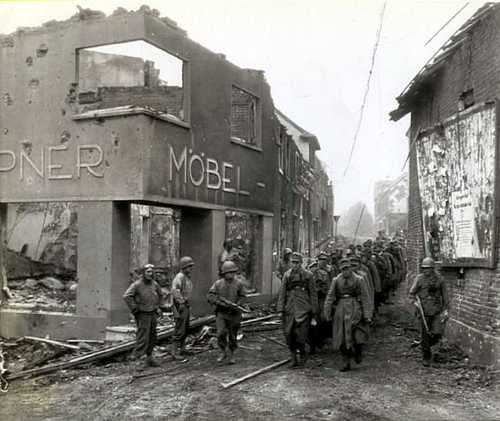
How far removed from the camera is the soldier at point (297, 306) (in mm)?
9961

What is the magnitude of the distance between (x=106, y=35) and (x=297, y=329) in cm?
736

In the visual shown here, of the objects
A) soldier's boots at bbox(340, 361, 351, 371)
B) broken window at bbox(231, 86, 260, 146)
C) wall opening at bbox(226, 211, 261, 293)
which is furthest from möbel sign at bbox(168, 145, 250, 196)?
soldier's boots at bbox(340, 361, 351, 371)

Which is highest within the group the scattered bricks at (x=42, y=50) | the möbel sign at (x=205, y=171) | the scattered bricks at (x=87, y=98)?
the scattered bricks at (x=42, y=50)

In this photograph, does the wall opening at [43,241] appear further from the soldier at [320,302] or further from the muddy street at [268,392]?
the soldier at [320,302]

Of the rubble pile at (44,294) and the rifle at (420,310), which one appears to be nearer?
the rifle at (420,310)

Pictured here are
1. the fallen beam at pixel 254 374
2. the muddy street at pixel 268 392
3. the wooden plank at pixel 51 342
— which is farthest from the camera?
the wooden plank at pixel 51 342

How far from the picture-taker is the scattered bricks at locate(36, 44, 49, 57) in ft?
44.6

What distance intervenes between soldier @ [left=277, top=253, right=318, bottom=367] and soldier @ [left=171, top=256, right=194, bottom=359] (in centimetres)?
176

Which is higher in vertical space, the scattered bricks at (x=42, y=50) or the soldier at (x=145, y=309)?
the scattered bricks at (x=42, y=50)

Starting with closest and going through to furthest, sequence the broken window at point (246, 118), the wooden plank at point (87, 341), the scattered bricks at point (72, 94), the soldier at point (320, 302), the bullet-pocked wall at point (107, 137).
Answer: the soldier at point (320, 302) → the wooden plank at point (87, 341) → the bullet-pocked wall at point (107, 137) → the scattered bricks at point (72, 94) → the broken window at point (246, 118)

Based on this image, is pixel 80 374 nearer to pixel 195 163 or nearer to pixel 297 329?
pixel 297 329

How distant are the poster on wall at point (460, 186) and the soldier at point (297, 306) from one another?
2884mm

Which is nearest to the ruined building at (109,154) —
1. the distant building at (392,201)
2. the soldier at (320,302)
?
the soldier at (320,302)

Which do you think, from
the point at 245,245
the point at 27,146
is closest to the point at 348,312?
the point at 27,146
